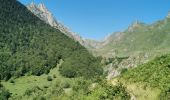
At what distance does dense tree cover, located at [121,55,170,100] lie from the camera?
6201cm

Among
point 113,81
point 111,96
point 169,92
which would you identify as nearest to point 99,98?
point 111,96

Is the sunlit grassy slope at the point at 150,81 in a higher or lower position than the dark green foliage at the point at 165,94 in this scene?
higher

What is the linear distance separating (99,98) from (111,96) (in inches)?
78.6

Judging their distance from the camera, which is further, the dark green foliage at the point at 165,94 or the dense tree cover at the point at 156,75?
the dense tree cover at the point at 156,75

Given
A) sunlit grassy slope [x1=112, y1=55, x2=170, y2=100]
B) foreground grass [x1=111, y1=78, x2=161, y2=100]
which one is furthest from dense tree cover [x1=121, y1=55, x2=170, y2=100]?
foreground grass [x1=111, y1=78, x2=161, y2=100]

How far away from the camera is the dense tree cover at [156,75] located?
62013 millimetres

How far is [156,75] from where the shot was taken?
215 feet

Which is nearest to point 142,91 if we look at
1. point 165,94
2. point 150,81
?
point 150,81

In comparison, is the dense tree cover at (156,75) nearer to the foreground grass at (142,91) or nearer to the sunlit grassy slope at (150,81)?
the sunlit grassy slope at (150,81)

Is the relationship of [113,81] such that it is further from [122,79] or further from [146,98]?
[146,98]

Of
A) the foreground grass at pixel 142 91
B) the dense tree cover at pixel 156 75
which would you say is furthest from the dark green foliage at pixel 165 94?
the foreground grass at pixel 142 91

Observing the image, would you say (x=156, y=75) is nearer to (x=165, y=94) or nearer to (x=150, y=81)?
(x=150, y=81)

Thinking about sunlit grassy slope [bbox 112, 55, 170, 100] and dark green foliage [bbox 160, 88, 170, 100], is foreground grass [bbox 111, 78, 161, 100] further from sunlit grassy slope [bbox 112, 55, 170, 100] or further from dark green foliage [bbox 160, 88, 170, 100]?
dark green foliage [bbox 160, 88, 170, 100]

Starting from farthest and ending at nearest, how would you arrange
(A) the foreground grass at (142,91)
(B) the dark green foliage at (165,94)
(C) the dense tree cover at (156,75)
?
(A) the foreground grass at (142,91)
(C) the dense tree cover at (156,75)
(B) the dark green foliage at (165,94)
